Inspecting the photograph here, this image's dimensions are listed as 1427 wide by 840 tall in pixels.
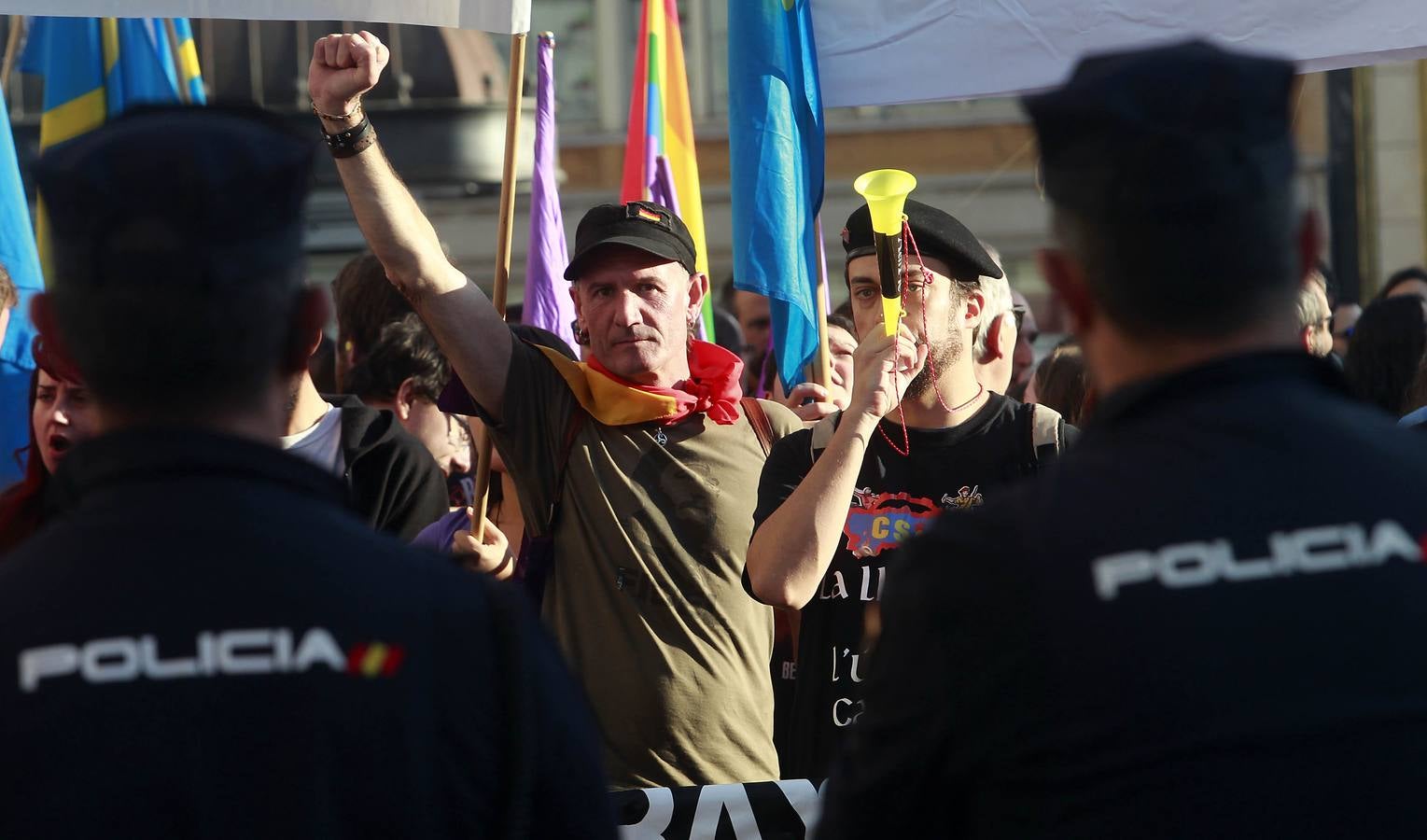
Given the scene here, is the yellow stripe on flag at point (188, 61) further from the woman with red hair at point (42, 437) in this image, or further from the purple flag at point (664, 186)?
the woman with red hair at point (42, 437)

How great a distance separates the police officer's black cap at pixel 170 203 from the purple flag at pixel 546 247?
159 inches

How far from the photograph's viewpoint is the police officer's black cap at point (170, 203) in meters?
1.58

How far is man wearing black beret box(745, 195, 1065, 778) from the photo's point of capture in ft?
11.1

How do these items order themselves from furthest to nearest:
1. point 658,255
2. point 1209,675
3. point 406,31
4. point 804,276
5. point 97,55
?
point 406,31 < point 97,55 < point 804,276 < point 658,255 < point 1209,675

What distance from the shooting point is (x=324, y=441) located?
3611 mm

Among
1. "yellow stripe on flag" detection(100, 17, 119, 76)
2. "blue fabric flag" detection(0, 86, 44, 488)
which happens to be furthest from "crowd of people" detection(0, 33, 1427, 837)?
"yellow stripe on flag" detection(100, 17, 119, 76)

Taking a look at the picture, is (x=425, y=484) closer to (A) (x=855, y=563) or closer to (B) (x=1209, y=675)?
(A) (x=855, y=563)

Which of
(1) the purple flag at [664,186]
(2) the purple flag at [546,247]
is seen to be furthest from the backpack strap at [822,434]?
(1) the purple flag at [664,186]

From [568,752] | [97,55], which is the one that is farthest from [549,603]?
[97,55]

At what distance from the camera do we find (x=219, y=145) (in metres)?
1.63

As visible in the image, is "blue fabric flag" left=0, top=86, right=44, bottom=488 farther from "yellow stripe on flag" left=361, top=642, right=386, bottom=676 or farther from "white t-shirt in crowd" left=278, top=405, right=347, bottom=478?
"yellow stripe on flag" left=361, top=642, right=386, bottom=676

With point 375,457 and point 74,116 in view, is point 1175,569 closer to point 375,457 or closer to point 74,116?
point 375,457

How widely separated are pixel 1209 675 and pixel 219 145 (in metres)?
1.00

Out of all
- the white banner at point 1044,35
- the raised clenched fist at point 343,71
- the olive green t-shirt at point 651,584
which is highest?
the white banner at point 1044,35
